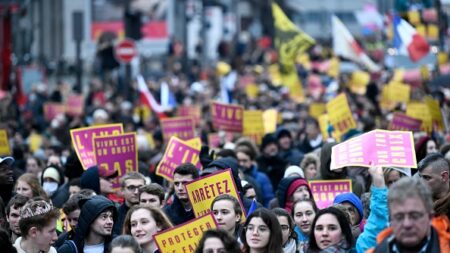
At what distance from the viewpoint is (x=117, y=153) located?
1328cm

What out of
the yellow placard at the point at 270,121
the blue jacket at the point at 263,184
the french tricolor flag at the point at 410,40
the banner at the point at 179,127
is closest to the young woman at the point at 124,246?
the blue jacket at the point at 263,184

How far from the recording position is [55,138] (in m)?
21.6

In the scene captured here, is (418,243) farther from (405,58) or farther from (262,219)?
(405,58)

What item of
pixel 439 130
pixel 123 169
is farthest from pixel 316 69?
pixel 123 169

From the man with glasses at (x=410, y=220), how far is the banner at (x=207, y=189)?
377 cm

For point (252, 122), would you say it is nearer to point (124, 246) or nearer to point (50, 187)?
point (50, 187)

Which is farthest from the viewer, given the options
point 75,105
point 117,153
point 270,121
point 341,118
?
point 75,105

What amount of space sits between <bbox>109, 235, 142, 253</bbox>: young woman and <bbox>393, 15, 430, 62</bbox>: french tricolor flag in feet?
49.7

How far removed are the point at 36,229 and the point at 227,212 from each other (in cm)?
139

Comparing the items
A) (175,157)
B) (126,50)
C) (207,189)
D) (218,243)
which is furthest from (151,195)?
(126,50)

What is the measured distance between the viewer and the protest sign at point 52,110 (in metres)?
27.5

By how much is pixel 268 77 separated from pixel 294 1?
6477cm

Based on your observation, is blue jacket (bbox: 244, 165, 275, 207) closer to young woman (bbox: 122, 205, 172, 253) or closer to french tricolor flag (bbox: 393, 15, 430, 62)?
young woman (bbox: 122, 205, 172, 253)

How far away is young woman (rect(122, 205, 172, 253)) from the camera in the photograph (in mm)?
9258
